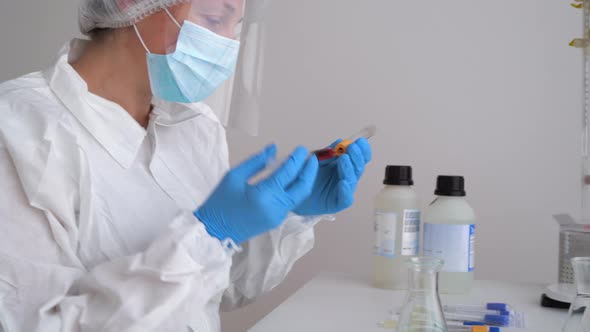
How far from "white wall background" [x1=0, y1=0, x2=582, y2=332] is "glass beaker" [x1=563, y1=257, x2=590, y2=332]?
0.89 meters

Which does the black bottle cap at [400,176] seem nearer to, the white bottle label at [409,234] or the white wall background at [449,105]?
the white bottle label at [409,234]

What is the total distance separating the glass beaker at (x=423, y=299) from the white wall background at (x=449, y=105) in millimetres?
928

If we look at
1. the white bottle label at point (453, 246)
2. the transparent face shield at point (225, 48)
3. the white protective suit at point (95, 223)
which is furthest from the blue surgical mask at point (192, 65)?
the white bottle label at point (453, 246)

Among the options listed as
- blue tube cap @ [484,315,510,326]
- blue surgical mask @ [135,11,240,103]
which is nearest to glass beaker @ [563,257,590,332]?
blue tube cap @ [484,315,510,326]

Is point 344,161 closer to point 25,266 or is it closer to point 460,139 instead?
point 25,266

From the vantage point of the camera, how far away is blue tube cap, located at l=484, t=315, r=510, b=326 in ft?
3.27

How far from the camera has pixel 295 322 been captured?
3.27 ft

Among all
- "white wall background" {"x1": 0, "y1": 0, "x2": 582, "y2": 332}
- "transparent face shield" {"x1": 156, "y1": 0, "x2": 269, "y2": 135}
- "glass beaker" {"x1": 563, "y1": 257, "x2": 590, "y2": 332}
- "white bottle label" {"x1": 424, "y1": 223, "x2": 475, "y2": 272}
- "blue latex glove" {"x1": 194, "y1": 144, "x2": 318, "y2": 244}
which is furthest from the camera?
"white wall background" {"x1": 0, "y1": 0, "x2": 582, "y2": 332}

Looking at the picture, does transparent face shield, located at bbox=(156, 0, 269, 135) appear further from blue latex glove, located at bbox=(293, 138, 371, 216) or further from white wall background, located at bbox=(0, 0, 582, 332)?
white wall background, located at bbox=(0, 0, 582, 332)

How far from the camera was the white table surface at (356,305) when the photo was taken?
3.23 ft

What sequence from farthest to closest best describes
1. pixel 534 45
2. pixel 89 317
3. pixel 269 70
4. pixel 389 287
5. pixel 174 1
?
pixel 269 70 → pixel 534 45 → pixel 389 287 → pixel 174 1 → pixel 89 317

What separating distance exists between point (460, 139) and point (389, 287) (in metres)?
0.55

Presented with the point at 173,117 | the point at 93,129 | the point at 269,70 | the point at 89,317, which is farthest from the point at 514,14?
the point at 89,317

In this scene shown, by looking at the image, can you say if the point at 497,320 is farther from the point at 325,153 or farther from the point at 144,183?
the point at 144,183
